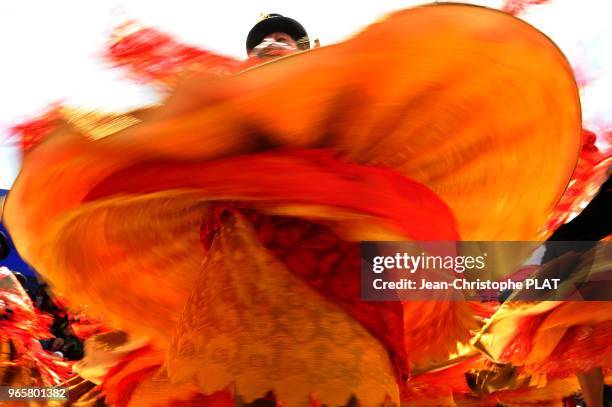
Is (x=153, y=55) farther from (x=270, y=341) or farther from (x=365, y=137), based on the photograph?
(x=270, y=341)

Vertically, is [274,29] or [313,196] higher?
[274,29]

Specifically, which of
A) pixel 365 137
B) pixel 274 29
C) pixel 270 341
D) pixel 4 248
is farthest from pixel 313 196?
pixel 4 248

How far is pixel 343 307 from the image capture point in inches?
51.4

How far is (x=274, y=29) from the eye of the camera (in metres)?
1.69

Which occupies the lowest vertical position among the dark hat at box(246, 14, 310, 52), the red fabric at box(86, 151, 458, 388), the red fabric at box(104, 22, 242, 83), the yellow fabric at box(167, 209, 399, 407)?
the yellow fabric at box(167, 209, 399, 407)

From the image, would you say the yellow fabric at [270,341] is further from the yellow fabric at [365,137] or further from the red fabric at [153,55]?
the red fabric at [153,55]

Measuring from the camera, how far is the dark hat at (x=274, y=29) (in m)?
1.69

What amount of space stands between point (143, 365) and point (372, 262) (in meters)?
0.84

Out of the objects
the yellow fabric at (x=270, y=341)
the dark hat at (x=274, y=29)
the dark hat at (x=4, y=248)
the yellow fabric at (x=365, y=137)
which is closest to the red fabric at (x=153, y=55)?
the yellow fabric at (x=365, y=137)

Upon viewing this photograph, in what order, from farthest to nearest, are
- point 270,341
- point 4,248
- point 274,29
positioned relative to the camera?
point 4,248 → point 274,29 → point 270,341

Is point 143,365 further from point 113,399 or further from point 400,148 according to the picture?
point 400,148

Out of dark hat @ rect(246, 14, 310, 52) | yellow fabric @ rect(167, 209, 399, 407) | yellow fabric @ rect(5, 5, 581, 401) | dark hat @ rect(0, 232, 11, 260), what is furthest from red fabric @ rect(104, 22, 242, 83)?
dark hat @ rect(0, 232, 11, 260)

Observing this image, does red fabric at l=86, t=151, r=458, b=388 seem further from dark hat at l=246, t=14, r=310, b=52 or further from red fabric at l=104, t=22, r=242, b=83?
dark hat at l=246, t=14, r=310, b=52

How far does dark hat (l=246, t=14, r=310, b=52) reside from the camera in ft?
5.54
